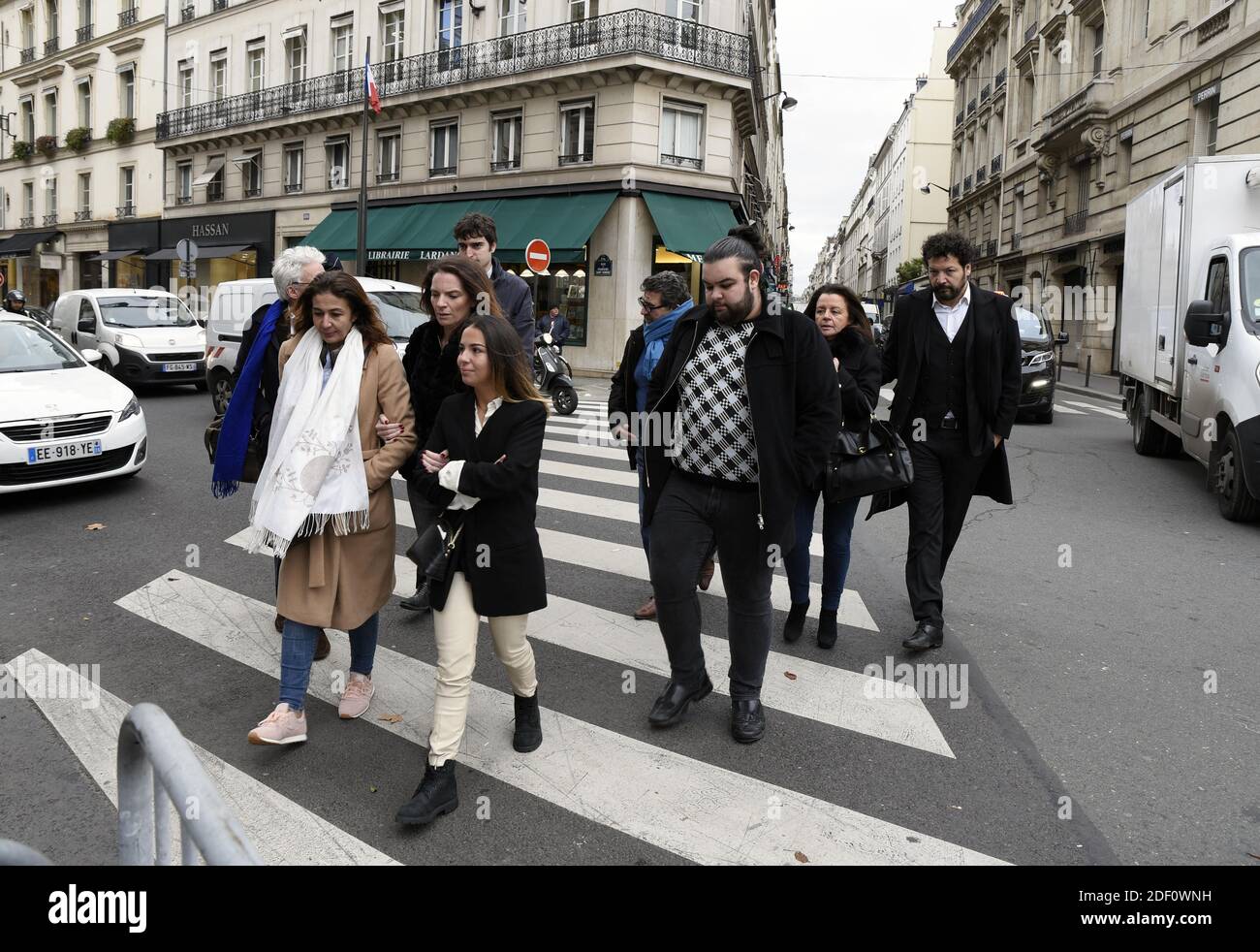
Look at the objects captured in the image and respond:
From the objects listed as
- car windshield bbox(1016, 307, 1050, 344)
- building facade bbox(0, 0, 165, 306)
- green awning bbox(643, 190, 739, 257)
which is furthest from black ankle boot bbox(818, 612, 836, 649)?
building facade bbox(0, 0, 165, 306)

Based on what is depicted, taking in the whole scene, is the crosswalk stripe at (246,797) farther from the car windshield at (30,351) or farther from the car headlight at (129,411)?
the car windshield at (30,351)

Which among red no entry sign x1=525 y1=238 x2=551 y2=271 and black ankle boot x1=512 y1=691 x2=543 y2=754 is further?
red no entry sign x1=525 y1=238 x2=551 y2=271

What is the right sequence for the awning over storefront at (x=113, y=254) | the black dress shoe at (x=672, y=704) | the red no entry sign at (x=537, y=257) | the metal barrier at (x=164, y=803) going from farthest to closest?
the awning over storefront at (x=113, y=254), the red no entry sign at (x=537, y=257), the black dress shoe at (x=672, y=704), the metal barrier at (x=164, y=803)

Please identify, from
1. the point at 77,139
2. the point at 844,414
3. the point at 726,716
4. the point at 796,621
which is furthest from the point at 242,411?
the point at 77,139

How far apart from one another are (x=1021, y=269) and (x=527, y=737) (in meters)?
35.5

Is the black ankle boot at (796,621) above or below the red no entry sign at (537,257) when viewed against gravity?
below

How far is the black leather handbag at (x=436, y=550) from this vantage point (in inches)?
126

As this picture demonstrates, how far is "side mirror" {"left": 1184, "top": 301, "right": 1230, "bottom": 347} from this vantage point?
7812 millimetres

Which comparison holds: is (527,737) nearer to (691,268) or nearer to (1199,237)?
(1199,237)

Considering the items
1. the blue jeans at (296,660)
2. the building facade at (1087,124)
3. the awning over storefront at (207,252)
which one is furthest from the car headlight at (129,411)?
the awning over storefront at (207,252)

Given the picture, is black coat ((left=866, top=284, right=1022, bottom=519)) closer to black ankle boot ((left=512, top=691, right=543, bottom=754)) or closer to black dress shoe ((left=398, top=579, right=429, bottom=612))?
black ankle boot ((left=512, top=691, right=543, bottom=754))

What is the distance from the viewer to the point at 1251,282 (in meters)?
8.05

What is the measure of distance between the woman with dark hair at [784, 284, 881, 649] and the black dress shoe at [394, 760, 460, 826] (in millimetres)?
2235

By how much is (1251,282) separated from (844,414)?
571 cm
